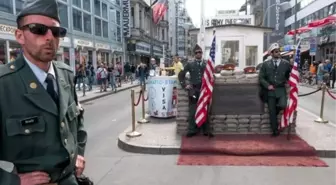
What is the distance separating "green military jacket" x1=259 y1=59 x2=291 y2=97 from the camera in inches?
272

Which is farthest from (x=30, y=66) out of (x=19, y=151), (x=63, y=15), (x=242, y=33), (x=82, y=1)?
(x=82, y=1)

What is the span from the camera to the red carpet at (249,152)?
5742mm

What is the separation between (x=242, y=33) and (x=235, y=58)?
0.94 meters

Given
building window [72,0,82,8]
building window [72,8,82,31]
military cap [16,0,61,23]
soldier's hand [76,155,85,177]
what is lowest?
soldier's hand [76,155,85,177]

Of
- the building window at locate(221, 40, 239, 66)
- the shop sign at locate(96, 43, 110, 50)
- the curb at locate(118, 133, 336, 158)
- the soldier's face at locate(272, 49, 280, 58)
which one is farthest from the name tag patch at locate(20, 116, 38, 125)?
the shop sign at locate(96, 43, 110, 50)

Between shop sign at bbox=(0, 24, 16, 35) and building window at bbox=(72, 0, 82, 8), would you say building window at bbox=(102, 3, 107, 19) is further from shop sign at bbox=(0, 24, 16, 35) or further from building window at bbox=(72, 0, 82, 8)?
shop sign at bbox=(0, 24, 16, 35)

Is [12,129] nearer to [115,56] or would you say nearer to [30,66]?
[30,66]

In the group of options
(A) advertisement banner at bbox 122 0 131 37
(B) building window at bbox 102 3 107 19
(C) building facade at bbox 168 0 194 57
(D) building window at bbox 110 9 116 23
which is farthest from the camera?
(C) building facade at bbox 168 0 194 57

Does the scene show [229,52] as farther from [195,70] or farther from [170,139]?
[170,139]

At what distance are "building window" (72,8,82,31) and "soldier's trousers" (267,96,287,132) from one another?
63.9ft

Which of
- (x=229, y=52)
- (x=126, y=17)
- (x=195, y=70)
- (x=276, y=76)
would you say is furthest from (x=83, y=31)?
(x=276, y=76)

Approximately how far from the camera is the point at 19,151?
1.66m

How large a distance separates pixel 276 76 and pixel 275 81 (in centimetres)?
11

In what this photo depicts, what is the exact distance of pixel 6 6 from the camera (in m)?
15.9
